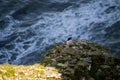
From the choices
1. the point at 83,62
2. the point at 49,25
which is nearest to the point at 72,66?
the point at 83,62

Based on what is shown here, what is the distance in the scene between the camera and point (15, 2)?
2138 centimetres

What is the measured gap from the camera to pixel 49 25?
18172mm

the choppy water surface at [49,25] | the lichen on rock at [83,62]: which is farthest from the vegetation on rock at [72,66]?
the choppy water surface at [49,25]

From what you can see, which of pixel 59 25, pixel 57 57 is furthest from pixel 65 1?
pixel 57 57

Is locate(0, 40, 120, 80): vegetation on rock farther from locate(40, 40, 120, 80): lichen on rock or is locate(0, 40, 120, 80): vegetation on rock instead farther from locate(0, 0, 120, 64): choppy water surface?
locate(0, 0, 120, 64): choppy water surface

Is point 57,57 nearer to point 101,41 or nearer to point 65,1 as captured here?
point 101,41

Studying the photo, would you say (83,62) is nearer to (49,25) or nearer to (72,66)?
(72,66)

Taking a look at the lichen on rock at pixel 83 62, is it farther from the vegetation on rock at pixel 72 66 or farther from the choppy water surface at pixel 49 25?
the choppy water surface at pixel 49 25

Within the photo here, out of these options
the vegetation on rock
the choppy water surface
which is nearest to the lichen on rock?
the vegetation on rock

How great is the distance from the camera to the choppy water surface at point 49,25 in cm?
1586

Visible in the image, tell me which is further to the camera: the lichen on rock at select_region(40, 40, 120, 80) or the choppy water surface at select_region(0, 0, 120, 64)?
the choppy water surface at select_region(0, 0, 120, 64)

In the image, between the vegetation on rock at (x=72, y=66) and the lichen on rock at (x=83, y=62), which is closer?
the vegetation on rock at (x=72, y=66)

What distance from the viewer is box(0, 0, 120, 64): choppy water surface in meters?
15.9

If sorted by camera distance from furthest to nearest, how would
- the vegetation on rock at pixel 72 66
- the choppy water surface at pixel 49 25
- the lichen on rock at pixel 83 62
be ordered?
the choppy water surface at pixel 49 25 → the lichen on rock at pixel 83 62 → the vegetation on rock at pixel 72 66
